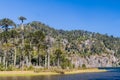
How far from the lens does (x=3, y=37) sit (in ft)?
607

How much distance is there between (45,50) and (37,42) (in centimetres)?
964

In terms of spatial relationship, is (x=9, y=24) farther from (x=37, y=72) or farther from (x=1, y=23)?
(x=37, y=72)

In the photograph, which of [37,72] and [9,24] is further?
[9,24]

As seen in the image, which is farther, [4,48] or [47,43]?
[47,43]

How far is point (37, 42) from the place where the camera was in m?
191

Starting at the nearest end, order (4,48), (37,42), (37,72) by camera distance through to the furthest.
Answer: (37,72)
(4,48)
(37,42)

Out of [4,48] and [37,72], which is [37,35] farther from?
[37,72]

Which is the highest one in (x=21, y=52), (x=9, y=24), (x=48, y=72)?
(x=9, y=24)

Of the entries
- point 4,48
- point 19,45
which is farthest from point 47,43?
point 4,48

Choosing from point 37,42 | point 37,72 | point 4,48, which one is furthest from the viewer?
point 37,42

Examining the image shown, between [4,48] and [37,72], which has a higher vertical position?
[4,48]

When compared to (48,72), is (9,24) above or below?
above

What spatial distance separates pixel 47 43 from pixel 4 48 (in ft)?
99.9

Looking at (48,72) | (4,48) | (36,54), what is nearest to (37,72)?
(48,72)
